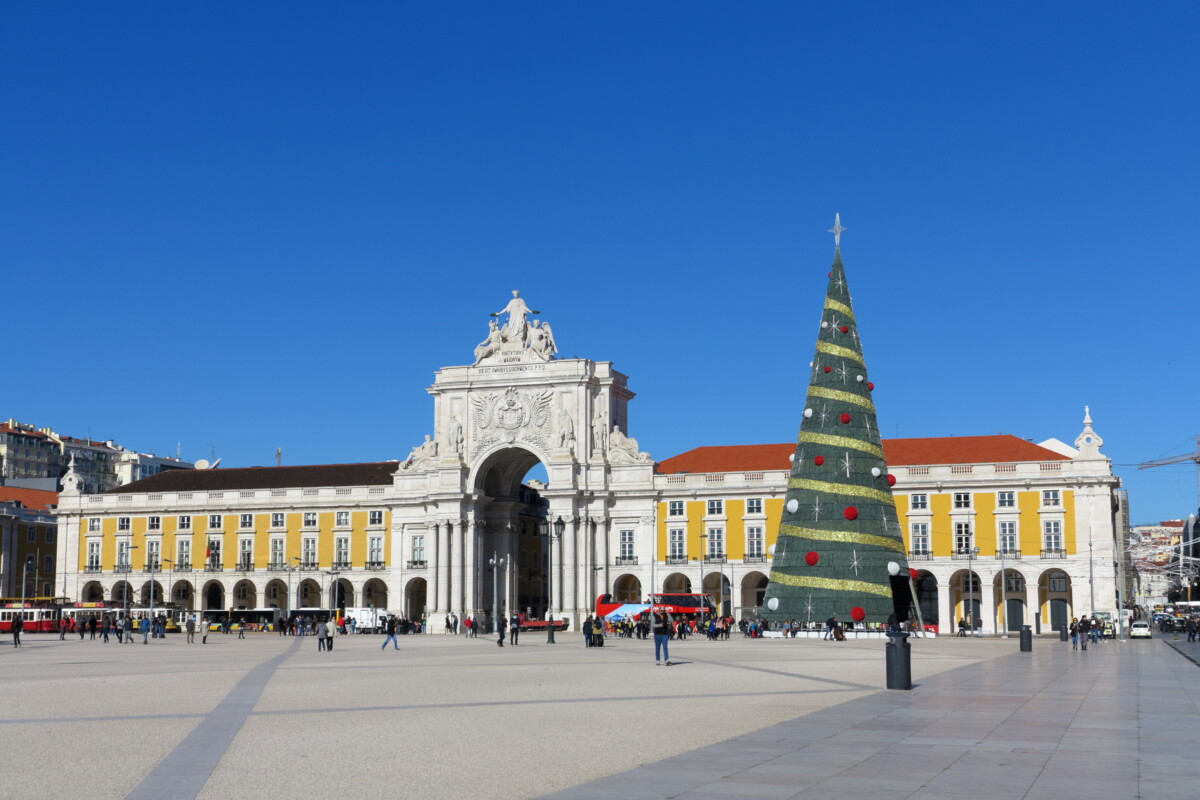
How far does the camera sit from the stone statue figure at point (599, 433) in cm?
9338

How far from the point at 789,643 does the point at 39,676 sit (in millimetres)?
30593

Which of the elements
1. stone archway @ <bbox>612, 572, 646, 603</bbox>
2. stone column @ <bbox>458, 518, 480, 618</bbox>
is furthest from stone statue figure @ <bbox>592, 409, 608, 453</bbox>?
stone column @ <bbox>458, 518, 480, 618</bbox>

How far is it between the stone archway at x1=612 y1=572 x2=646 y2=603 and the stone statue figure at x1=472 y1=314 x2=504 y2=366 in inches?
695

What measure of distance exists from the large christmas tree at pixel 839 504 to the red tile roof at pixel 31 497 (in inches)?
3037

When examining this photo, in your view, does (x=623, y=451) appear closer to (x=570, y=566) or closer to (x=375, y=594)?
(x=570, y=566)

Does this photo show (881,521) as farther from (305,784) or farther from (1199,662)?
(305,784)

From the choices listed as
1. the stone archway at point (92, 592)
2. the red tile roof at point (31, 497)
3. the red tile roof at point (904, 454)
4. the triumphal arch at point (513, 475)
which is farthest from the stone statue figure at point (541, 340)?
the red tile roof at point (31, 497)

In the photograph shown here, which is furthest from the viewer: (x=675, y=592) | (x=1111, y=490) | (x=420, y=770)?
(x=675, y=592)

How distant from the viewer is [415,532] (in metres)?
97.4

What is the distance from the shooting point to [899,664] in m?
27.1

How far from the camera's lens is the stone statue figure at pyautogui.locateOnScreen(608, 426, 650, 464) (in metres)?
93.1

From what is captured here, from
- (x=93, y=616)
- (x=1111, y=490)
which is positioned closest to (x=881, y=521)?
(x=1111, y=490)

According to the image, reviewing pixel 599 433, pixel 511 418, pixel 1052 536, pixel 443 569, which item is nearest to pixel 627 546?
pixel 599 433

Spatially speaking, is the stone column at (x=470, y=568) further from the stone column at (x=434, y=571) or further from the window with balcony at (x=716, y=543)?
the window with balcony at (x=716, y=543)
